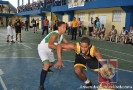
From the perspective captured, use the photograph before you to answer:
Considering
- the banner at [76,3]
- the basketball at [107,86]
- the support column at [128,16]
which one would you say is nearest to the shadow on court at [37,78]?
the basketball at [107,86]

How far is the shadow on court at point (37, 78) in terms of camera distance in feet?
14.7

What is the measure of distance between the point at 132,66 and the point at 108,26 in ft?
39.1

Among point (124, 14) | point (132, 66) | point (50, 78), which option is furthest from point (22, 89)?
point (124, 14)

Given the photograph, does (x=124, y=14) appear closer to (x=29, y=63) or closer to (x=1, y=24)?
(x=29, y=63)

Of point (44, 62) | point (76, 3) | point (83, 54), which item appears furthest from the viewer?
point (76, 3)

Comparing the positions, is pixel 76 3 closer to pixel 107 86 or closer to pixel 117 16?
pixel 117 16

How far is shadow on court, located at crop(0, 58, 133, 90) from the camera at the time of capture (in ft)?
14.7

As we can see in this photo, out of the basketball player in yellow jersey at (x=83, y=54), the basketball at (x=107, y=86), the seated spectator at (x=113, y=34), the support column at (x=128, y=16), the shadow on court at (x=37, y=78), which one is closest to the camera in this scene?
the basketball at (x=107, y=86)

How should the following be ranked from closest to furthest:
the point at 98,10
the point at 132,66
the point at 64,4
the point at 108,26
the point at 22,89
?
1. the point at 22,89
2. the point at 132,66
3. the point at 108,26
4. the point at 98,10
5. the point at 64,4

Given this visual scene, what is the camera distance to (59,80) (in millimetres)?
4965

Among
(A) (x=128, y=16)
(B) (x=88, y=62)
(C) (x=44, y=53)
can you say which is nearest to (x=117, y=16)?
(A) (x=128, y=16)

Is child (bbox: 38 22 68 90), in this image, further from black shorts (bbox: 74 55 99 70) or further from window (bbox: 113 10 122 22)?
window (bbox: 113 10 122 22)

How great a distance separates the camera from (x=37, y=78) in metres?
5.10

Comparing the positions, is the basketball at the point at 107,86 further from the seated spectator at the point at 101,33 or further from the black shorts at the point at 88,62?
the seated spectator at the point at 101,33
